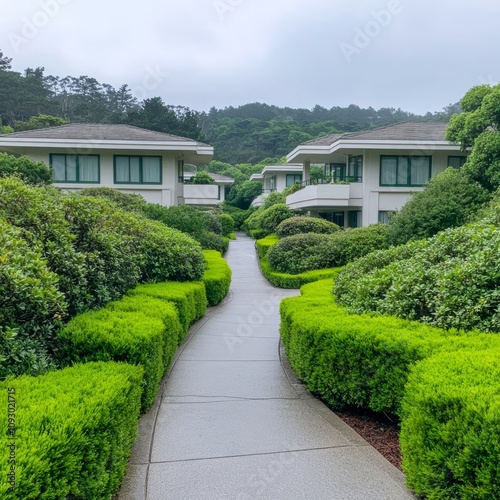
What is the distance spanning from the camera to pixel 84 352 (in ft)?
18.4

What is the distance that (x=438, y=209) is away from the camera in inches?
669

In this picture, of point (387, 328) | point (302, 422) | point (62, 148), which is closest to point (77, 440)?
point (302, 422)

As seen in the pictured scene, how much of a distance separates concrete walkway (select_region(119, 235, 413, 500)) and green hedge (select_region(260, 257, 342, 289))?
881cm

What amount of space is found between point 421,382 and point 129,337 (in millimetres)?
3203

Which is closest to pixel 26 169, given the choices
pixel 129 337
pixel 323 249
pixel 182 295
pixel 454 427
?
pixel 323 249

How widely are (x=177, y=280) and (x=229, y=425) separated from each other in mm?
6891

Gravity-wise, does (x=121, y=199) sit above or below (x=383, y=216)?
above

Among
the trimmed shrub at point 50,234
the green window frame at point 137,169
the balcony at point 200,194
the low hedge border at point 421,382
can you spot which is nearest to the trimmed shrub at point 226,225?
the balcony at point 200,194

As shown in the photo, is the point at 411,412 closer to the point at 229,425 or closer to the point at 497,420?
the point at 497,420

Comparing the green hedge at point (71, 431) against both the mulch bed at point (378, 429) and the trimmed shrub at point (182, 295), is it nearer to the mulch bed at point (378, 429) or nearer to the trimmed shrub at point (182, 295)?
the mulch bed at point (378, 429)

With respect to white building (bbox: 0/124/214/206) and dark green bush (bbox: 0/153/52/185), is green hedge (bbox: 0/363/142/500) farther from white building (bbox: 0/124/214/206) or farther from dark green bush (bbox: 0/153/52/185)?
white building (bbox: 0/124/214/206)

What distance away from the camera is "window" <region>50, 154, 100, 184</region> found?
88.1 ft

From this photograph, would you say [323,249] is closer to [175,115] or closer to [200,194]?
[200,194]

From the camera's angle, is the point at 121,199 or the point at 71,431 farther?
the point at 121,199
